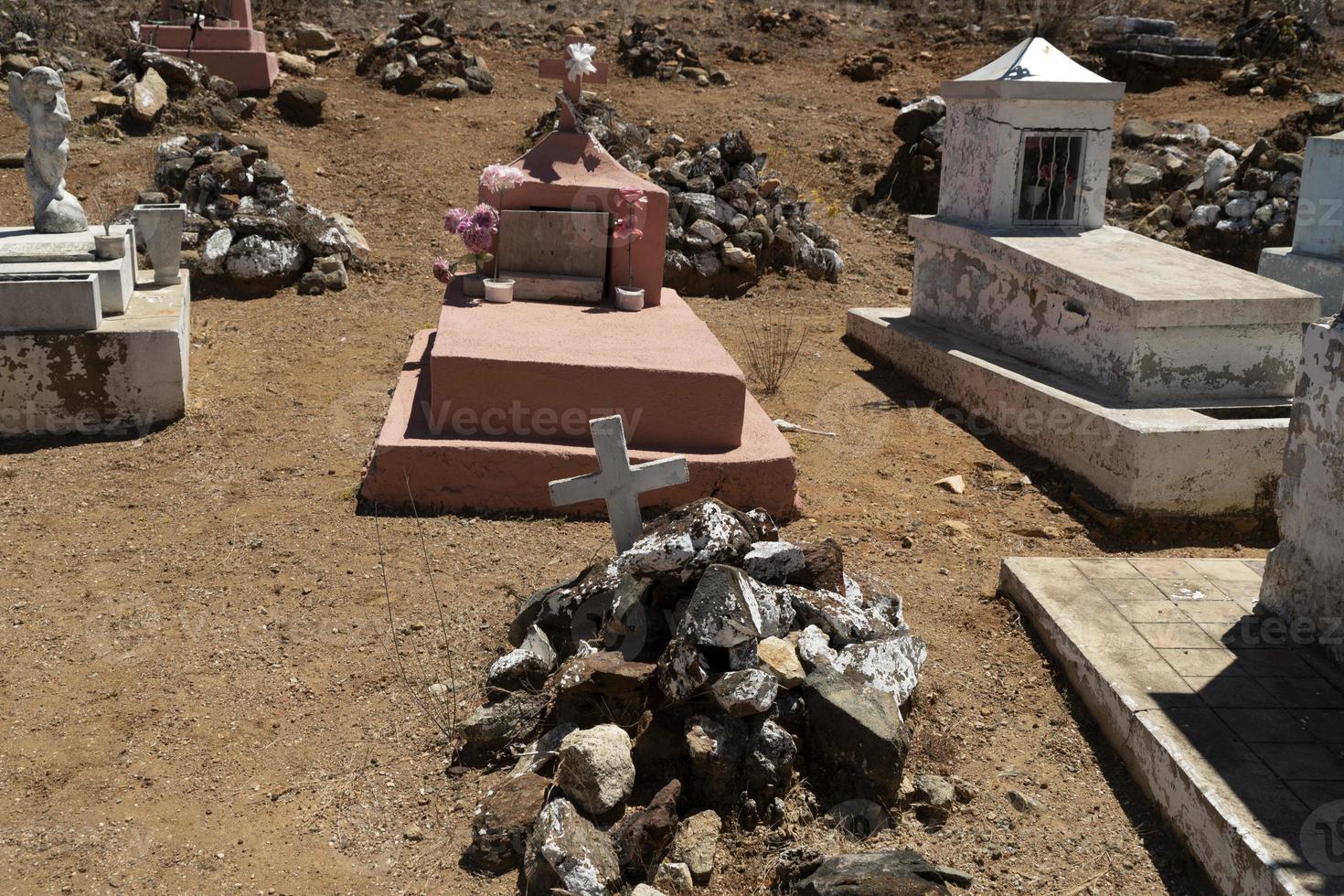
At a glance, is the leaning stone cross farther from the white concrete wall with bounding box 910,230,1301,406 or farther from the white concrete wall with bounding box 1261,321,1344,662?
the white concrete wall with bounding box 1261,321,1344,662

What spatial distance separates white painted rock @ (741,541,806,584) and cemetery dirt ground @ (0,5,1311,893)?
70 cm

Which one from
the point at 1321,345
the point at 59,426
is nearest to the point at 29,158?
the point at 59,426

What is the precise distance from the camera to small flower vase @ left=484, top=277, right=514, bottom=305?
7402 millimetres

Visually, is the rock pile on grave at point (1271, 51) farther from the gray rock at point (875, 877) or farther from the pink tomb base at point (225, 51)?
the gray rock at point (875, 877)

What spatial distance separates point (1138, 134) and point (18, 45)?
13.5 metres

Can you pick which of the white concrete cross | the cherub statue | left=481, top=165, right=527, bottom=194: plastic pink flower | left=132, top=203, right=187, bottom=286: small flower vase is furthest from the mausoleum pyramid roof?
the cherub statue

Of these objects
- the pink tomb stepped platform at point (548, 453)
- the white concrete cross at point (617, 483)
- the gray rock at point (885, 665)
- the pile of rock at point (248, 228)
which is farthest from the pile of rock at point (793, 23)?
the gray rock at point (885, 665)

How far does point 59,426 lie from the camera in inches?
268

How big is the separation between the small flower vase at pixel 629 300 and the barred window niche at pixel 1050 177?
3100mm

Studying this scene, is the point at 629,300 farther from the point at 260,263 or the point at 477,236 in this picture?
the point at 260,263

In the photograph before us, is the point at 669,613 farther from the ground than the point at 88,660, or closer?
farther from the ground

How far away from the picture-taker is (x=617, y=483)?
440 cm

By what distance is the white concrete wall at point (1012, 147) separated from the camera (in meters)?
8.57

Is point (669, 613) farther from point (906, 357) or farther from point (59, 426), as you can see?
point (906, 357)
